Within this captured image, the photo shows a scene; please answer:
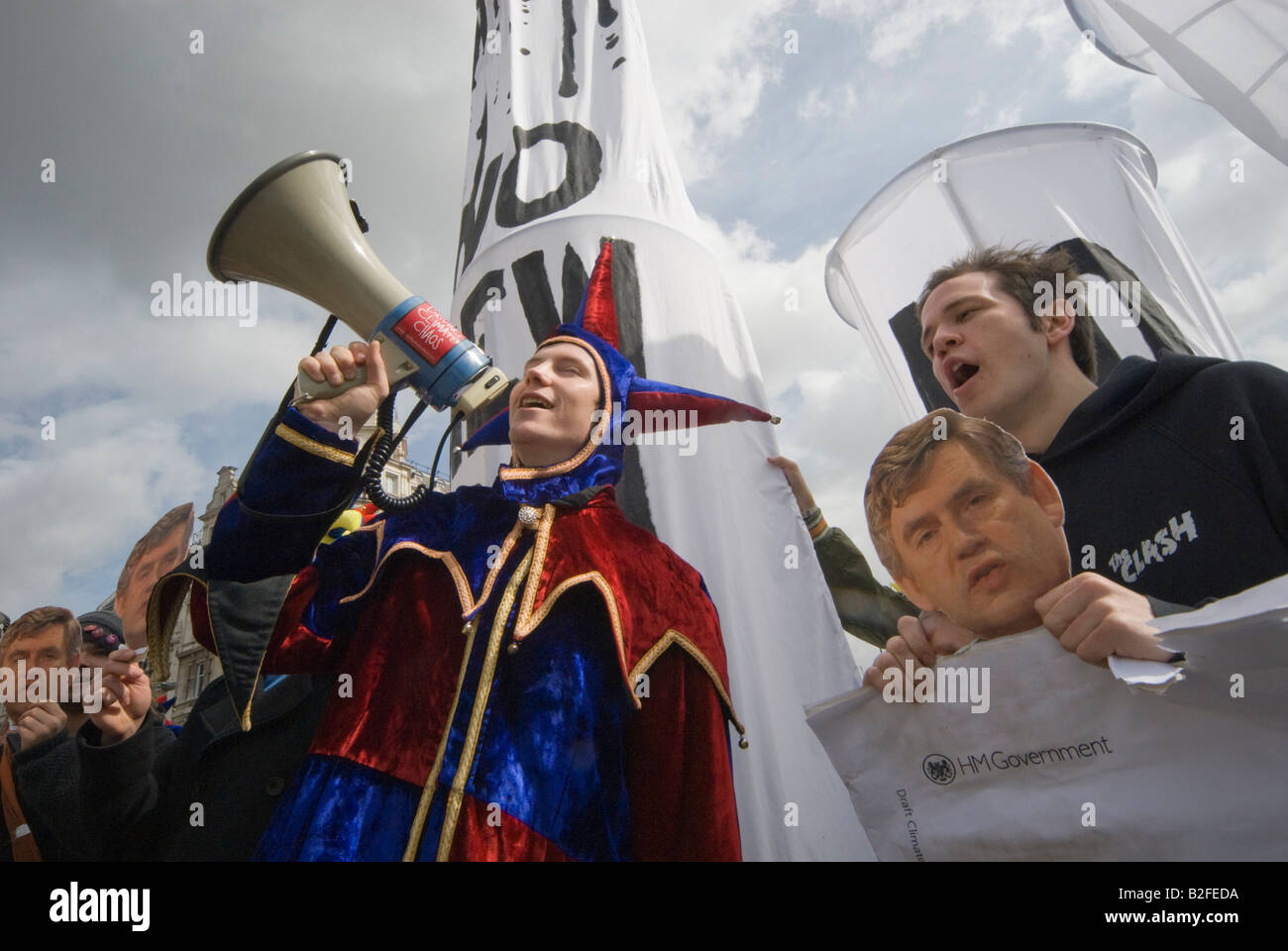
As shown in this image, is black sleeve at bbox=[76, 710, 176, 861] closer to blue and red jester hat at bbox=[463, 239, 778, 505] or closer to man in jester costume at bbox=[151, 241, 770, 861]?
man in jester costume at bbox=[151, 241, 770, 861]

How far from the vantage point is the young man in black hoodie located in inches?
67.1

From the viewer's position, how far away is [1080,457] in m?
1.94

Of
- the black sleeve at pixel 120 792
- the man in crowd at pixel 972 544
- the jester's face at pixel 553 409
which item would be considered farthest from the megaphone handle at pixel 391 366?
the man in crowd at pixel 972 544

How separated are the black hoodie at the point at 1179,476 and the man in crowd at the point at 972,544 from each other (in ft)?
0.40

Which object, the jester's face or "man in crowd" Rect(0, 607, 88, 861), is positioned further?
"man in crowd" Rect(0, 607, 88, 861)

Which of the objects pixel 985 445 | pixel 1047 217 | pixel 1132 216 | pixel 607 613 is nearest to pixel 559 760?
pixel 607 613

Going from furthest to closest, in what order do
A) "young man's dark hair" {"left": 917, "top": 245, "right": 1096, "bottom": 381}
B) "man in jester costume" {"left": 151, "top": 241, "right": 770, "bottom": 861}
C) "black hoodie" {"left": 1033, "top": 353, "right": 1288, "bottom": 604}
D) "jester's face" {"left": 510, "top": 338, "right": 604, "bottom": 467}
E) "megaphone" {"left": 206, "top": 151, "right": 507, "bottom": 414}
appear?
1. "young man's dark hair" {"left": 917, "top": 245, "right": 1096, "bottom": 381}
2. "jester's face" {"left": 510, "top": 338, "right": 604, "bottom": 467}
3. "megaphone" {"left": 206, "top": 151, "right": 507, "bottom": 414}
4. "black hoodie" {"left": 1033, "top": 353, "right": 1288, "bottom": 604}
5. "man in jester costume" {"left": 151, "top": 241, "right": 770, "bottom": 861}

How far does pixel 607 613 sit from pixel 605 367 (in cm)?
67

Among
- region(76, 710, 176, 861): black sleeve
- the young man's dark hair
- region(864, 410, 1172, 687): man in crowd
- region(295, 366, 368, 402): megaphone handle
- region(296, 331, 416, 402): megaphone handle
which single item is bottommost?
region(76, 710, 176, 861): black sleeve

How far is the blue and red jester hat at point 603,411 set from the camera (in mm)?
1887

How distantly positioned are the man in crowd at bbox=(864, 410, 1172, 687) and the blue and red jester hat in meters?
0.50

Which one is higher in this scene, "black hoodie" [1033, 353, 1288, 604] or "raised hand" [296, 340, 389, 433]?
"raised hand" [296, 340, 389, 433]

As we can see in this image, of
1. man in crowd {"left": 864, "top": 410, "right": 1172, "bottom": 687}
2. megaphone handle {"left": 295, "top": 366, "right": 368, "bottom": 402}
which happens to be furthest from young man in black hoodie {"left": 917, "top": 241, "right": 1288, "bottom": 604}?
megaphone handle {"left": 295, "top": 366, "right": 368, "bottom": 402}
